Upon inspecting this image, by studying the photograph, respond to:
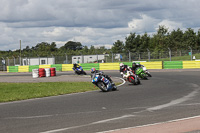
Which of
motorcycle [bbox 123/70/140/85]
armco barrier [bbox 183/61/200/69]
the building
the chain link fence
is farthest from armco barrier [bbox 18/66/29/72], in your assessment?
motorcycle [bbox 123/70/140/85]

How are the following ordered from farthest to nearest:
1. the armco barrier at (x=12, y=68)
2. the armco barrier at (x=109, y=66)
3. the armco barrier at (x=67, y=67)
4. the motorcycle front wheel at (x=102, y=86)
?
the armco barrier at (x=12, y=68), the armco barrier at (x=67, y=67), the armco barrier at (x=109, y=66), the motorcycle front wheel at (x=102, y=86)

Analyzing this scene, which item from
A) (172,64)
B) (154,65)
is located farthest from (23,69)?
(172,64)

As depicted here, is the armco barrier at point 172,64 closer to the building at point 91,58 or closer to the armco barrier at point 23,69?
the building at point 91,58

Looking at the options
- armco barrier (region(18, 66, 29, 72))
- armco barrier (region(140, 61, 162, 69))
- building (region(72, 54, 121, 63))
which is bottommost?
armco barrier (region(18, 66, 29, 72))

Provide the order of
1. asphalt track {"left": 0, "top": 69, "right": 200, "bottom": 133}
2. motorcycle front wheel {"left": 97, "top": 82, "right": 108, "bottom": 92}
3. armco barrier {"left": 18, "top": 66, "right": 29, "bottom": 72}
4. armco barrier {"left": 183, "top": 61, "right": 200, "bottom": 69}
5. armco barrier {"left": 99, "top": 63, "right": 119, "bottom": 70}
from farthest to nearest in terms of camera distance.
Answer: armco barrier {"left": 18, "top": 66, "right": 29, "bottom": 72} → armco barrier {"left": 99, "top": 63, "right": 119, "bottom": 70} → armco barrier {"left": 183, "top": 61, "right": 200, "bottom": 69} → motorcycle front wheel {"left": 97, "top": 82, "right": 108, "bottom": 92} → asphalt track {"left": 0, "top": 69, "right": 200, "bottom": 133}

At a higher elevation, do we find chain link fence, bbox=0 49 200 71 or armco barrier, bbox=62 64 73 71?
chain link fence, bbox=0 49 200 71

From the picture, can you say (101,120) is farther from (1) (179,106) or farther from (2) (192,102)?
(2) (192,102)

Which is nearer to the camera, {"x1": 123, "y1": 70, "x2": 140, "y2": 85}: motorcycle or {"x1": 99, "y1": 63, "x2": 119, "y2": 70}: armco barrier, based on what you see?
{"x1": 123, "y1": 70, "x2": 140, "y2": 85}: motorcycle

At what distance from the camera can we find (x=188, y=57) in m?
33.2

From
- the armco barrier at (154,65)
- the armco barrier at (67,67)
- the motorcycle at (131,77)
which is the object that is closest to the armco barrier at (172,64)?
the armco barrier at (154,65)

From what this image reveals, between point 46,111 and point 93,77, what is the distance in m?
5.66

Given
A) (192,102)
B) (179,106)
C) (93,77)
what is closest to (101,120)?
(179,106)

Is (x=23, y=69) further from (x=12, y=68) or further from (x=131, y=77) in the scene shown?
(x=131, y=77)

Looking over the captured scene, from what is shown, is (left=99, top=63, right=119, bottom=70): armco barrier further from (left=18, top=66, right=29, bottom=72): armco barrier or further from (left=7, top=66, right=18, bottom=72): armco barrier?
(left=7, top=66, right=18, bottom=72): armco barrier
